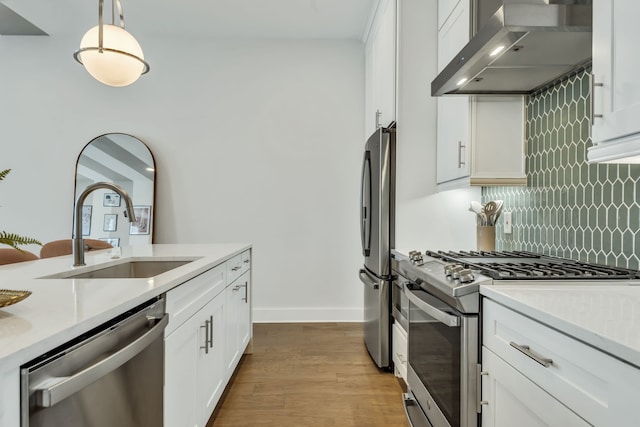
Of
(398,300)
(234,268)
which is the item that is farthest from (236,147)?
(398,300)

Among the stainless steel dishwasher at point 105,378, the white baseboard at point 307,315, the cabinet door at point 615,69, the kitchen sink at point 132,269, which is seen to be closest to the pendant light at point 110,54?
the kitchen sink at point 132,269

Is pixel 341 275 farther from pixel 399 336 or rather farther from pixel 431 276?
pixel 431 276

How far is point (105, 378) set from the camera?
91 cm

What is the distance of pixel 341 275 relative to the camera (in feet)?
13.1

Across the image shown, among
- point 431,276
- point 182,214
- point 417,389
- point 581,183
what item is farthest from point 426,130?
point 182,214

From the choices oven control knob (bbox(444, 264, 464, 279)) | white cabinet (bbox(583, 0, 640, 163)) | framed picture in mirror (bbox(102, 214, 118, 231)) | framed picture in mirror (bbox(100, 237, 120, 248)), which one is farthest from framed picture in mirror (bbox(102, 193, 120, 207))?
white cabinet (bbox(583, 0, 640, 163))

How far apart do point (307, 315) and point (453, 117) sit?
2473 millimetres

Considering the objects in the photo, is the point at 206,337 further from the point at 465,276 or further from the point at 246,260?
the point at 246,260

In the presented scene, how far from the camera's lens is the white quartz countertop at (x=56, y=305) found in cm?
68

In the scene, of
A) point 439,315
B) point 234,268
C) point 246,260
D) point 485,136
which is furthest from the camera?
point 246,260

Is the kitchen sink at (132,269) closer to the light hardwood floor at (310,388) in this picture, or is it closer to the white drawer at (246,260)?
the white drawer at (246,260)

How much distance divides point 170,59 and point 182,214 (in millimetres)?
1571

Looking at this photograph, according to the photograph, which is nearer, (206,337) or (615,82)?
(615,82)

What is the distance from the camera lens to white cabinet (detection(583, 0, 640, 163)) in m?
1.03
